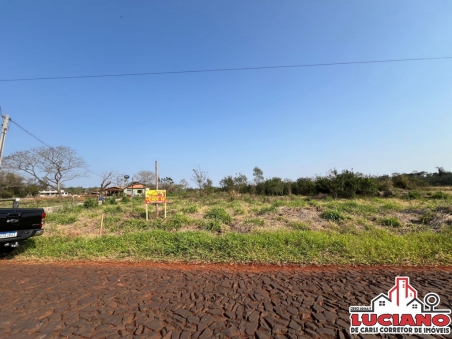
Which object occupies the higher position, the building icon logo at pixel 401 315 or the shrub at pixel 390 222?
the shrub at pixel 390 222

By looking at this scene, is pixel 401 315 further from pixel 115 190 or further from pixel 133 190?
pixel 115 190

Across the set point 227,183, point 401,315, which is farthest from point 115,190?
point 401,315

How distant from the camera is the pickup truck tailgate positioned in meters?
4.50

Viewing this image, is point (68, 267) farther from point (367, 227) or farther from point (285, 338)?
point (367, 227)

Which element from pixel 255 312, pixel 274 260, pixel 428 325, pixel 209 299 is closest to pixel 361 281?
pixel 428 325

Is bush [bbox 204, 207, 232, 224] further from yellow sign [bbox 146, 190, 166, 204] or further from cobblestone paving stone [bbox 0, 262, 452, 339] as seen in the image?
cobblestone paving stone [bbox 0, 262, 452, 339]

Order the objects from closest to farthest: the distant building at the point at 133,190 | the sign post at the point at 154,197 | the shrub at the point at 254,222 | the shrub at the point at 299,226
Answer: the shrub at the point at 299,226
the shrub at the point at 254,222
the sign post at the point at 154,197
the distant building at the point at 133,190

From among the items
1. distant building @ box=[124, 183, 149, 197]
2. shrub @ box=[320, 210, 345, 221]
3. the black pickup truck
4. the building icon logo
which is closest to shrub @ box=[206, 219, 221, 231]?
shrub @ box=[320, 210, 345, 221]

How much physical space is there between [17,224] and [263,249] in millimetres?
5297

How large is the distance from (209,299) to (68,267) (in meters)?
3.29

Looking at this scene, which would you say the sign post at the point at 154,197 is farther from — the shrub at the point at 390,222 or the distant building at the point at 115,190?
the distant building at the point at 115,190

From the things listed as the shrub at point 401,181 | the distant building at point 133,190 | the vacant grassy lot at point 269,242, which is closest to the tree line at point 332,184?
the shrub at point 401,181

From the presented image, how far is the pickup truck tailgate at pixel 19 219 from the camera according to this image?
4504mm

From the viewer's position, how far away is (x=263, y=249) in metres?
4.82
